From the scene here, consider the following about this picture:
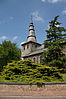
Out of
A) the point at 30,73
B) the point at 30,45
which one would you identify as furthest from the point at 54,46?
the point at 30,45

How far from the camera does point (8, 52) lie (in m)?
30.3

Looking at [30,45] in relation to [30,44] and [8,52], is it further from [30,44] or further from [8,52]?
[8,52]

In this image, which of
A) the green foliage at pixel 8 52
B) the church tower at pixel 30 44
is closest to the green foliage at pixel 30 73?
the green foliage at pixel 8 52

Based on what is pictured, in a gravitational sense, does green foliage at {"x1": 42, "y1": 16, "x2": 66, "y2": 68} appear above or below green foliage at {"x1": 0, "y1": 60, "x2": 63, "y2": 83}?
above

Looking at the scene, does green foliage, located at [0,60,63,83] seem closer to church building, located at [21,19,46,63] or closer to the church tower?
church building, located at [21,19,46,63]

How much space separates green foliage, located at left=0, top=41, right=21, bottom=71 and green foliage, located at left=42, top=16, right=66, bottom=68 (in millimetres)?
10747

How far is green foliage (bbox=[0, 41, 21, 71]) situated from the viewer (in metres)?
29.7

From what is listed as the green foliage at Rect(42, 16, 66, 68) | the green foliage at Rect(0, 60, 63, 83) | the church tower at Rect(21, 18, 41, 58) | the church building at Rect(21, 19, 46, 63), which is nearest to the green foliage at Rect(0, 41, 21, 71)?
the green foliage at Rect(42, 16, 66, 68)

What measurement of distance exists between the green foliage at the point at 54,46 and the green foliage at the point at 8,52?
1075 centimetres

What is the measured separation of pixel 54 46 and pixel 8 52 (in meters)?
14.1

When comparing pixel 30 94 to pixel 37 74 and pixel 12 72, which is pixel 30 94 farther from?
pixel 12 72

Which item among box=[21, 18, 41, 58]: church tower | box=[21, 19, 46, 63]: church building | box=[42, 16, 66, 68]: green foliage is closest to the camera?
box=[42, 16, 66, 68]: green foliage

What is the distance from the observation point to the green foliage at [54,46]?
74.1ft

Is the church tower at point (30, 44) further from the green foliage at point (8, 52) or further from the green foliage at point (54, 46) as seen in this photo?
the green foliage at point (54, 46)
